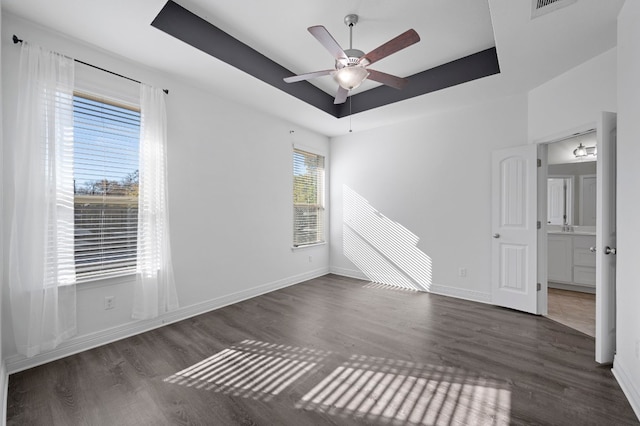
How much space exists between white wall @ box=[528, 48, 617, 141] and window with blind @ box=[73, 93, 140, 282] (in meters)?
4.49

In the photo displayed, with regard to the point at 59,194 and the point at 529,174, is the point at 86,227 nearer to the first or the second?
the point at 59,194

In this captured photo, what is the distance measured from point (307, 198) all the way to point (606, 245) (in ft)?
12.9

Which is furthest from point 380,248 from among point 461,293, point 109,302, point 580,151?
point 109,302

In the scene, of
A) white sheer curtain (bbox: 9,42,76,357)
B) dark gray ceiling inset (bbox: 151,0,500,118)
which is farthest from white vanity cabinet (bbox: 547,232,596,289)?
white sheer curtain (bbox: 9,42,76,357)

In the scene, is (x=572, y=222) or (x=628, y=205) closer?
(x=628, y=205)

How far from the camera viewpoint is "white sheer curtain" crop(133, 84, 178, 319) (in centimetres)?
281

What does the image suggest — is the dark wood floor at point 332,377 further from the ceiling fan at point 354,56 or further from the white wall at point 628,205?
the ceiling fan at point 354,56

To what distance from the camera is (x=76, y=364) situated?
7.54 feet

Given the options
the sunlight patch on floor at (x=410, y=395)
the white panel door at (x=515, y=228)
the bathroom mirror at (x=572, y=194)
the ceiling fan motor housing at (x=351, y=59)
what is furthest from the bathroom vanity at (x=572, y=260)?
the ceiling fan motor housing at (x=351, y=59)

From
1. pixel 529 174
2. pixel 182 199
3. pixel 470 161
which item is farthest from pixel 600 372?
pixel 182 199

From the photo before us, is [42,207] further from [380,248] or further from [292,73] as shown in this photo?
[380,248]

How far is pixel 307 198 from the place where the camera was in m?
5.16

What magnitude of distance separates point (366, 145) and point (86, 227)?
4.12m

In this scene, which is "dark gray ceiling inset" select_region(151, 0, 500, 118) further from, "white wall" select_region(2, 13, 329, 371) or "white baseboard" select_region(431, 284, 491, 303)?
"white baseboard" select_region(431, 284, 491, 303)
